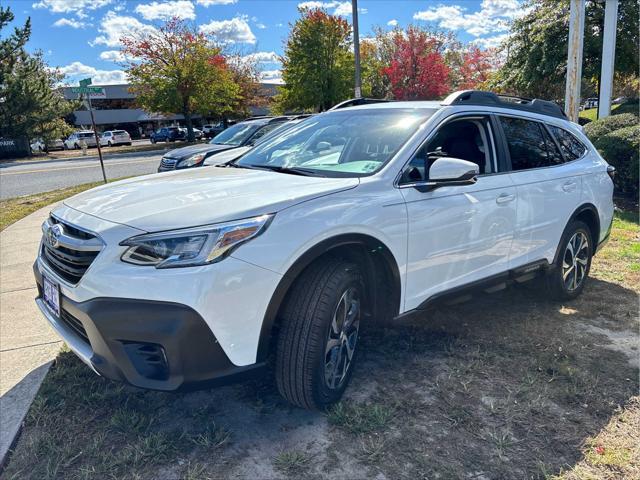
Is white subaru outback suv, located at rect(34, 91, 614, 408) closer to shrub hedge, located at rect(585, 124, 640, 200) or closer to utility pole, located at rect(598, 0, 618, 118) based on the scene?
shrub hedge, located at rect(585, 124, 640, 200)

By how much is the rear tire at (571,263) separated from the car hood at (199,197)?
2384 mm

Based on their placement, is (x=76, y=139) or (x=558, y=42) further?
(x=76, y=139)

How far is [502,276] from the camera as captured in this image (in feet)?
11.9

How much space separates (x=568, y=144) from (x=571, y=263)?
1.05 meters

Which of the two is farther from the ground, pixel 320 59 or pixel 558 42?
pixel 320 59

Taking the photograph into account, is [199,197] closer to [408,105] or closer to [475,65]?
[408,105]

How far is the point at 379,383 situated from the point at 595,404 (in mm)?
1261

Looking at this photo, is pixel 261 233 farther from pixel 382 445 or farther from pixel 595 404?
pixel 595 404

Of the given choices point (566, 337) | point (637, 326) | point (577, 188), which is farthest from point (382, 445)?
point (577, 188)

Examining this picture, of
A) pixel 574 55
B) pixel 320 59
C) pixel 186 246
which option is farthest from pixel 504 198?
pixel 320 59

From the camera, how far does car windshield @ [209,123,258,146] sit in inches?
412

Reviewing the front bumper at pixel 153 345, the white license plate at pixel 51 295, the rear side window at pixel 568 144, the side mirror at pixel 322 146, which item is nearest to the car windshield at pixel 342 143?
the side mirror at pixel 322 146

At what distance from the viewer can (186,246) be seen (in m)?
A: 2.22

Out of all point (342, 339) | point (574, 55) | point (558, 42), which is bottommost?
point (342, 339)
